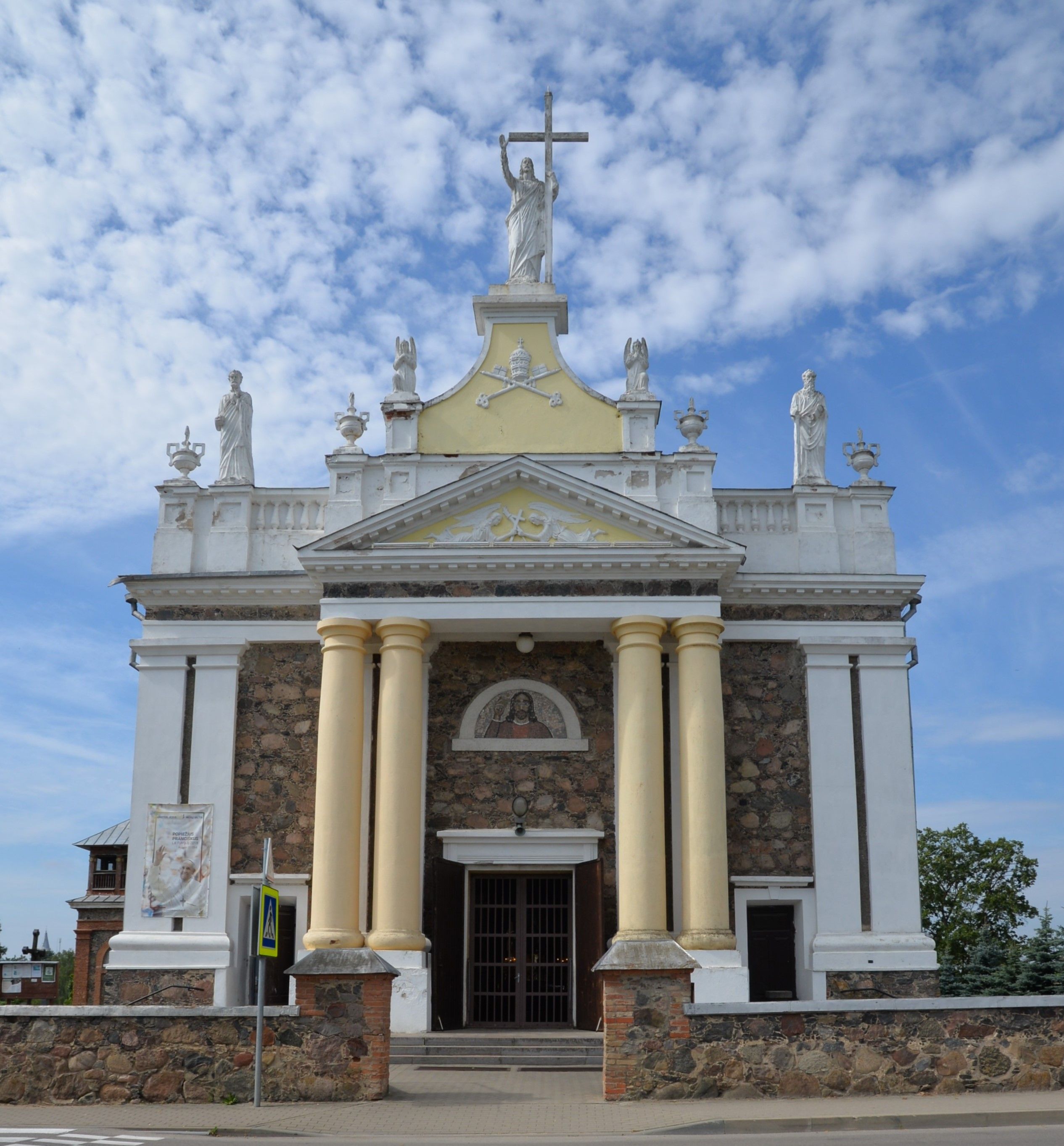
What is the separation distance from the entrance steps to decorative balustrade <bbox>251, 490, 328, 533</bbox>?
8601 mm

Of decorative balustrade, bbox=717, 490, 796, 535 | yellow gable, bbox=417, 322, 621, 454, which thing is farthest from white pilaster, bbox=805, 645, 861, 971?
yellow gable, bbox=417, 322, 621, 454

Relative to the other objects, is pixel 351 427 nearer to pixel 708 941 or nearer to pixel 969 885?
pixel 708 941

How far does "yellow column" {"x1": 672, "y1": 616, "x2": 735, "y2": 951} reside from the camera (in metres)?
20.1

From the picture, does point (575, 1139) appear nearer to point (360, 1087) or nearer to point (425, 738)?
point (360, 1087)

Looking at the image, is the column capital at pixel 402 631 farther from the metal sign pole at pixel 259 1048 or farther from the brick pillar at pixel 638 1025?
the brick pillar at pixel 638 1025

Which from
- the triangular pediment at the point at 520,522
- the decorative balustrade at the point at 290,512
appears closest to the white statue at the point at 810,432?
the triangular pediment at the point at 520,522

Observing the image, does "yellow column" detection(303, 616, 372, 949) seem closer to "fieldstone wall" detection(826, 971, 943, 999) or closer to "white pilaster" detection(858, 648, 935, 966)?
"fieldstone wall" detection(826, 971, 943, 999)

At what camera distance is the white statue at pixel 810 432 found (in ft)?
76.1

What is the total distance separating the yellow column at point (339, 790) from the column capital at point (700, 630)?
496 cm

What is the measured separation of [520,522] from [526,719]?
3.31 m

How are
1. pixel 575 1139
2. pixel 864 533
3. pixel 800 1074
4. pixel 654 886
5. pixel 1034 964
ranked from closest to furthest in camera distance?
1. pixel 575 1139
2. pixel 800 1074
3. pixel 654 886
4. pixel 864 533
5. pixel 1034 964

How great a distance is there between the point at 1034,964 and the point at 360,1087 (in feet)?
50.1

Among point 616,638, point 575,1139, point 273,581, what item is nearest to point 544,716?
point 616,638

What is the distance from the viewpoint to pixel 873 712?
22031mm
